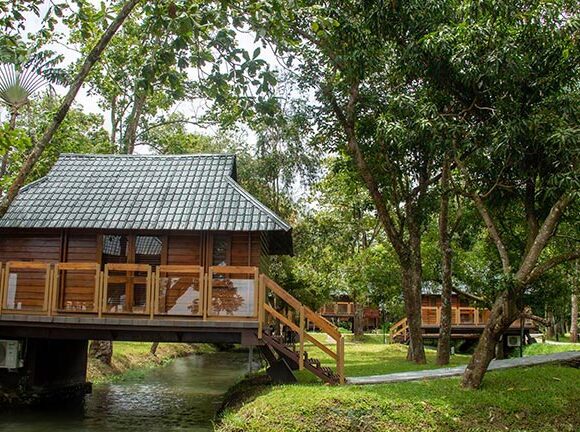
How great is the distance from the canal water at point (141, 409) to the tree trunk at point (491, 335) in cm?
586

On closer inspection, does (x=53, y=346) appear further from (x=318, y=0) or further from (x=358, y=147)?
(x=318, y=0)

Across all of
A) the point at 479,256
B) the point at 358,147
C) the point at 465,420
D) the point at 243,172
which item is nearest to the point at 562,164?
the point at 465,420

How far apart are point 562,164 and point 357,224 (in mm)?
24418

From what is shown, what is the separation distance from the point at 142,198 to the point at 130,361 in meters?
12.3

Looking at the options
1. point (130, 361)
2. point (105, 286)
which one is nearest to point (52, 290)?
point (105, 286)

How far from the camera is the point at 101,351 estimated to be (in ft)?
76.3

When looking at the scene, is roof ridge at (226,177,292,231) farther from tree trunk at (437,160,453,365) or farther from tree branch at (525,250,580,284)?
tree trunk at (437,160,453,365)

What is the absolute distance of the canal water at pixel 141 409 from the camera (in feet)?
46.2

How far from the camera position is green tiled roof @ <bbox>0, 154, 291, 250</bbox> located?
14.8 meters

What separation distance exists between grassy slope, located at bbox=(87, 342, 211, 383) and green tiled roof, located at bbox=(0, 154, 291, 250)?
26.6ft

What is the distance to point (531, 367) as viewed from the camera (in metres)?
15.5

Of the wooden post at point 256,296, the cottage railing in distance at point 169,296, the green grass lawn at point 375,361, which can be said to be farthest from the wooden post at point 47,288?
the green grass lawn at point 375,361

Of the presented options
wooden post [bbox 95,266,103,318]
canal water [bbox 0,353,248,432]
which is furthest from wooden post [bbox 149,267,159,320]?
canal water [bbox 0,353,248,432]

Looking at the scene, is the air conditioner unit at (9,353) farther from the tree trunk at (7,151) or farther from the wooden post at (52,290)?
the tree trunk at (7,151)
